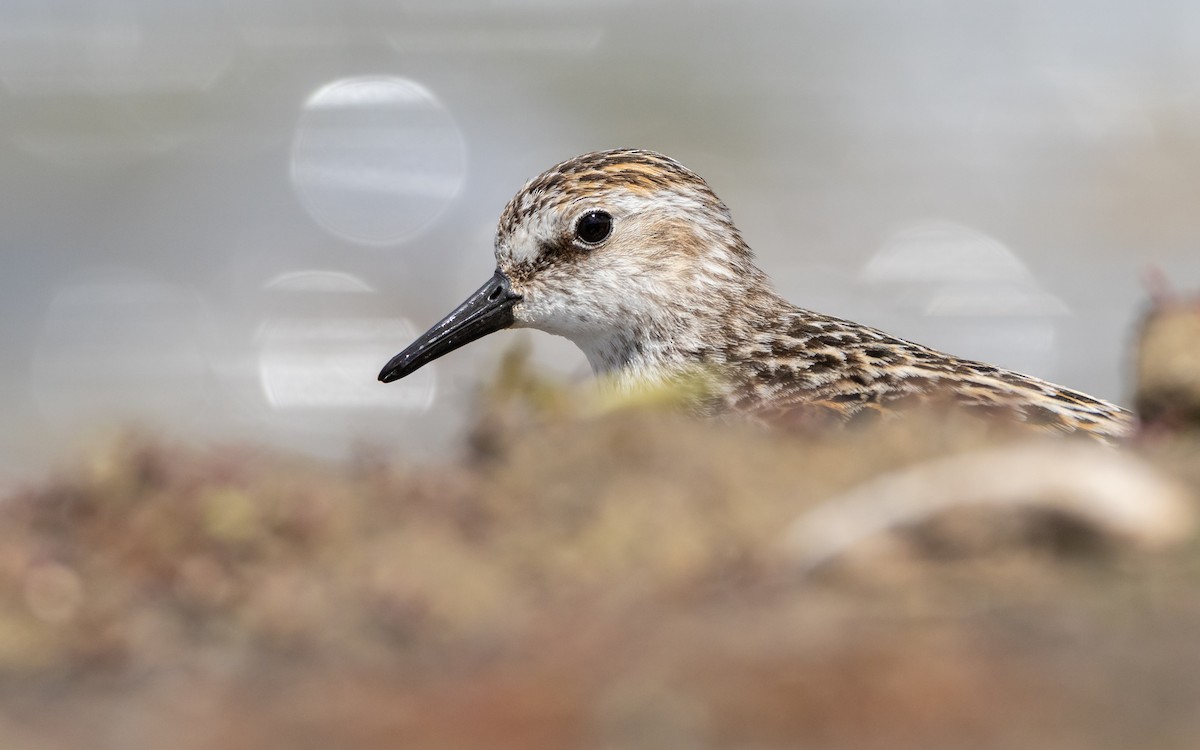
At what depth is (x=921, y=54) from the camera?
49.8ft

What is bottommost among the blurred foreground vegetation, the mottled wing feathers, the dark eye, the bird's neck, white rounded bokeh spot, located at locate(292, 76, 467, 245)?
the blurred foreground vegetation

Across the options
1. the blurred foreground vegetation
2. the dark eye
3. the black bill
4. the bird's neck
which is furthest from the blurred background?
the blurred foreground vegetation

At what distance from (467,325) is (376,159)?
A: 26.2 feet

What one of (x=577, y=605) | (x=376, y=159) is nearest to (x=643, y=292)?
(x=577, y=605)

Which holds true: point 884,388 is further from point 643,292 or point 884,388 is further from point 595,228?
point 595,228

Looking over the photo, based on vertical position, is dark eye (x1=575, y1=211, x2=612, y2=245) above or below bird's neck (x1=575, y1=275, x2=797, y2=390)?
above

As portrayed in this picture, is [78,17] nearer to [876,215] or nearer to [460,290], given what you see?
[460,290]

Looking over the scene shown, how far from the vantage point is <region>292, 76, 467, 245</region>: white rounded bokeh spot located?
41.6ft

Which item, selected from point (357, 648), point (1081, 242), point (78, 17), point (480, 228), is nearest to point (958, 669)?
point (357, 648)

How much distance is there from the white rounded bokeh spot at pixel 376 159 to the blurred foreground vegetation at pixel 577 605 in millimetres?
9910

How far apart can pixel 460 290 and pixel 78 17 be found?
6355 mm

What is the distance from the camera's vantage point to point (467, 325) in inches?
219

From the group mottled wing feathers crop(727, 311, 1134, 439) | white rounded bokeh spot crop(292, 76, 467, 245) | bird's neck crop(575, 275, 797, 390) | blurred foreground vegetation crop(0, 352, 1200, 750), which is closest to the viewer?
blurred foreground vegetation crop(0, 352, 1200, 750)

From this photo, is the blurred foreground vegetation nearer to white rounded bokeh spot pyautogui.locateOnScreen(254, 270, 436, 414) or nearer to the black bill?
the black bill
